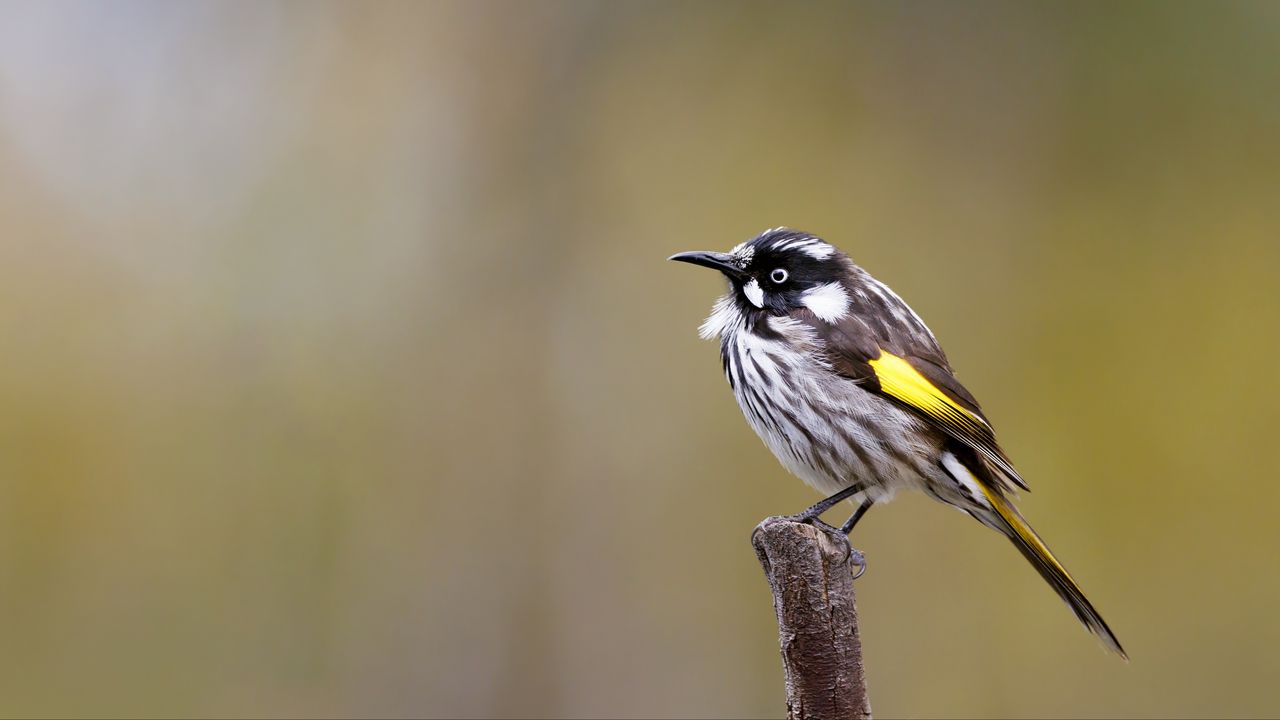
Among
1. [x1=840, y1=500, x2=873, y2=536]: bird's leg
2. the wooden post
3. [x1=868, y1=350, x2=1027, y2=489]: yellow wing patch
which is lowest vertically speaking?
the wooden post

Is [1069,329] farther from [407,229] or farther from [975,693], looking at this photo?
[407,229]

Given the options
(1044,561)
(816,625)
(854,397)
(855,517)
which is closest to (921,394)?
(854,397)

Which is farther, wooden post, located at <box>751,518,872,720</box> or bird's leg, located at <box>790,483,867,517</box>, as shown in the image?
bird's leg, located at <box>790,483,867,517</box>

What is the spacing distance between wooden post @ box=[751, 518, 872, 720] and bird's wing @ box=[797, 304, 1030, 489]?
133cm

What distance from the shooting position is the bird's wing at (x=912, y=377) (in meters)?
4.94

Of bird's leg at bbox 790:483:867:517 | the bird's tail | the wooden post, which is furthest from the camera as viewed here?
bird's leg at bbox 790:483:867:517

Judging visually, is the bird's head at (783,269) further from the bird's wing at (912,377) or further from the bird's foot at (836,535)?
the bird's foot at (836,535)

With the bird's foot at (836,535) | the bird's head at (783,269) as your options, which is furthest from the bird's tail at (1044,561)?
the bird's head at (783,269)

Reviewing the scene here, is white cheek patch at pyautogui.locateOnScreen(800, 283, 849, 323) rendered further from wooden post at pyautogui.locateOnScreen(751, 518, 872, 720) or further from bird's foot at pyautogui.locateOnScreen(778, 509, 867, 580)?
wooden post at pyautogui.locateOnScreen(751, 518, 872, 720)

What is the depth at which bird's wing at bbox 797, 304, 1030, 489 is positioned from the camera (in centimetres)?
494

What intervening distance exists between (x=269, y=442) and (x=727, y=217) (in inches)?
162

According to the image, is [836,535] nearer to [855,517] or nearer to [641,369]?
[855,517]

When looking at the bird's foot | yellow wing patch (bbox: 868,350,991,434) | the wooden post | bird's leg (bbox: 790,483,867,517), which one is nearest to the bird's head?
yellow wing patch (bbox: 868,350,991,434)

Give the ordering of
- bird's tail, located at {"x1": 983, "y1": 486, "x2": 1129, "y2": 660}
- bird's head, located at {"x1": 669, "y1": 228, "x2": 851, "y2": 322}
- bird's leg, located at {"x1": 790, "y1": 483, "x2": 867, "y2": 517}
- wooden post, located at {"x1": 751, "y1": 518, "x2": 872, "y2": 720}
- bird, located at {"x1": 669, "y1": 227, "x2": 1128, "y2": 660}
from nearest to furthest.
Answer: wooden post, located at {"x1": 751, "y1": 518, "x2": 872, "y2": 720}
bird's tail, located at {"x1": 983, "y1": 486, "x2": 1129, "y2": 660}
bird, located at {"x1": 669, "y1": 227, "x2": 1128, "y2": 660}
bird's leg, located at {"x1": 790, "y1": 483, "x2": 867, "y2": 517}
bird's head, located at {"x1": 669, "y1": 228, "x2": 851, "y2": 322}
